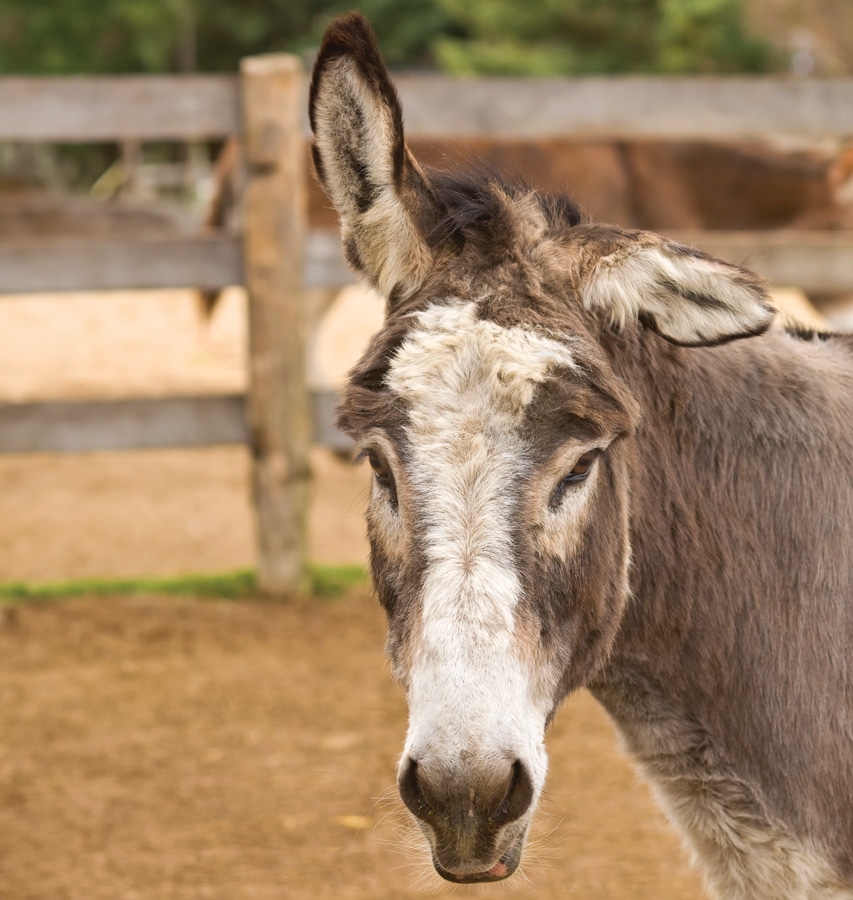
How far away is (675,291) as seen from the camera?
218 cm

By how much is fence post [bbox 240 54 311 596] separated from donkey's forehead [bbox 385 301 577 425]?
3741 mm

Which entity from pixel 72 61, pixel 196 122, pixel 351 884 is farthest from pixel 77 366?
pixel 72 61

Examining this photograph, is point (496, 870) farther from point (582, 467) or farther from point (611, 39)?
point (611, 39)

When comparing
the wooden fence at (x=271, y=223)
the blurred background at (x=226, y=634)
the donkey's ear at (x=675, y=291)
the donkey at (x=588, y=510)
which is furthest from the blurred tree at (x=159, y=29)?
the donkey's ear at (x=675, y=291)

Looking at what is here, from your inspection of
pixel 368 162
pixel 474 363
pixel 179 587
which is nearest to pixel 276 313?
pixel 179 587

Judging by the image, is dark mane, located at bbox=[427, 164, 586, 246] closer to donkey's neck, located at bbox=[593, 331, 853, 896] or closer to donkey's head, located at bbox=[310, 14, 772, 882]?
donkey's head, located at bbox=[310, 14, 772, 882]

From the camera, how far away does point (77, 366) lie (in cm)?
1062

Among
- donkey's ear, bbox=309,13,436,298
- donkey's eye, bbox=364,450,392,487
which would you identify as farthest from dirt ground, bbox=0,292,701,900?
donkey's ear, bbox=309,13,436,298

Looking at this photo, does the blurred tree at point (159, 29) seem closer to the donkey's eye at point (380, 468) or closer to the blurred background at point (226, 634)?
the blurred background at point (226, 634)

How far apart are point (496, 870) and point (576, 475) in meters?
0.73

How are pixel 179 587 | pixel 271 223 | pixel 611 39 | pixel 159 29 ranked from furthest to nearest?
pixel 159 29 → pixel 611 39 → pixel 179 587 → pixel 271 223

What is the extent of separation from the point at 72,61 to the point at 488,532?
36527 mm

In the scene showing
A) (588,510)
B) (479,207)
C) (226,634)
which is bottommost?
(226,634)

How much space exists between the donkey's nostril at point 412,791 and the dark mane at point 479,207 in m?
1.04
